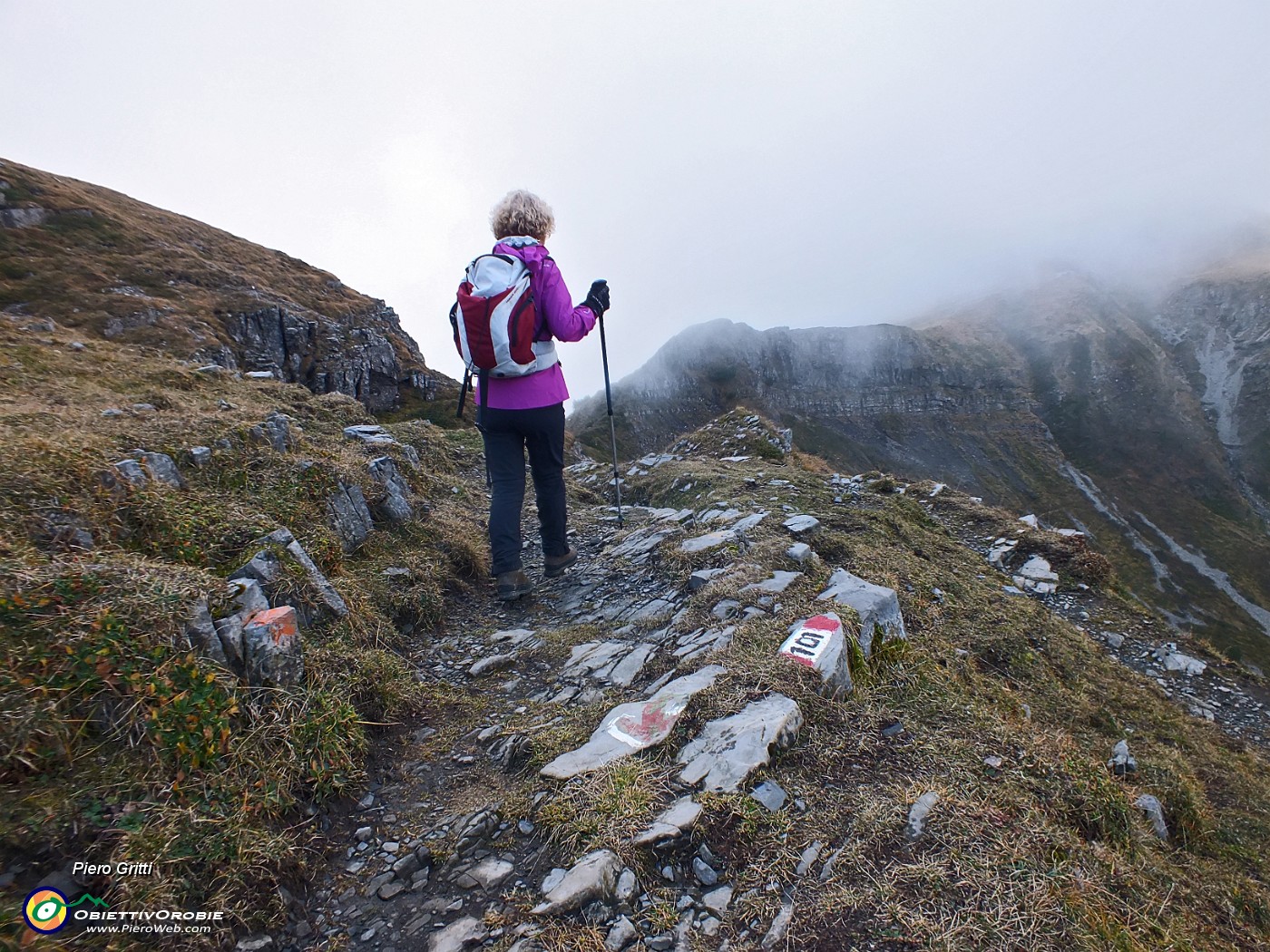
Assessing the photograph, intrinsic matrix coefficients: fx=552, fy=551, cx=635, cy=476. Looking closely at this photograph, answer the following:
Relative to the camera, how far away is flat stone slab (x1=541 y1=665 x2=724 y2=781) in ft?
11.6

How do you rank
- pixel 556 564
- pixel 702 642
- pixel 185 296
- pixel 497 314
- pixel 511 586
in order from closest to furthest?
1. pixel 702 642
2. pixel 497 314
3. pixel 511 586
4. pixel 556 564
5. pixel 185 296

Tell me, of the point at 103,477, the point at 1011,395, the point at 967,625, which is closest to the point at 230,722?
the point at 103,477

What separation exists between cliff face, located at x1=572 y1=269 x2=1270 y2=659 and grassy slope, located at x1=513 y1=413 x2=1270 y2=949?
8070 centimetres

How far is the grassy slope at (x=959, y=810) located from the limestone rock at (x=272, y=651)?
1.77 meters

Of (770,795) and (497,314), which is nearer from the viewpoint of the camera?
(770,795)

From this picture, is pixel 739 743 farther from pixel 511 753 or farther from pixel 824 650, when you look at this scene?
pixel 511 753

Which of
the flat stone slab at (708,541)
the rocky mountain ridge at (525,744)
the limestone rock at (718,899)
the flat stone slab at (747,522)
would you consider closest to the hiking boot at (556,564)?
the rocky mountain ridge at (525,744)

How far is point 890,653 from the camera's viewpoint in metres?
4.59

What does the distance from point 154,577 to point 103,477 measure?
1.70 metres

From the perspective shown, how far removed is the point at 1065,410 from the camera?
14238 cm

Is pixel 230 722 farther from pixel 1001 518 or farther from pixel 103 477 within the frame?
A: pixel 1001 518

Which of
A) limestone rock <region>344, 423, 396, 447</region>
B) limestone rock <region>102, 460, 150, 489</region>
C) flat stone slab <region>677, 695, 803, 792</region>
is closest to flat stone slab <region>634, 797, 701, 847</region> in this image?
flat stone slab <region>677, 695, 803, 792</region>

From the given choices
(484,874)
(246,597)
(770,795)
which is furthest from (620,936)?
(246,597)

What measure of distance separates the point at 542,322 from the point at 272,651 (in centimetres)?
421
